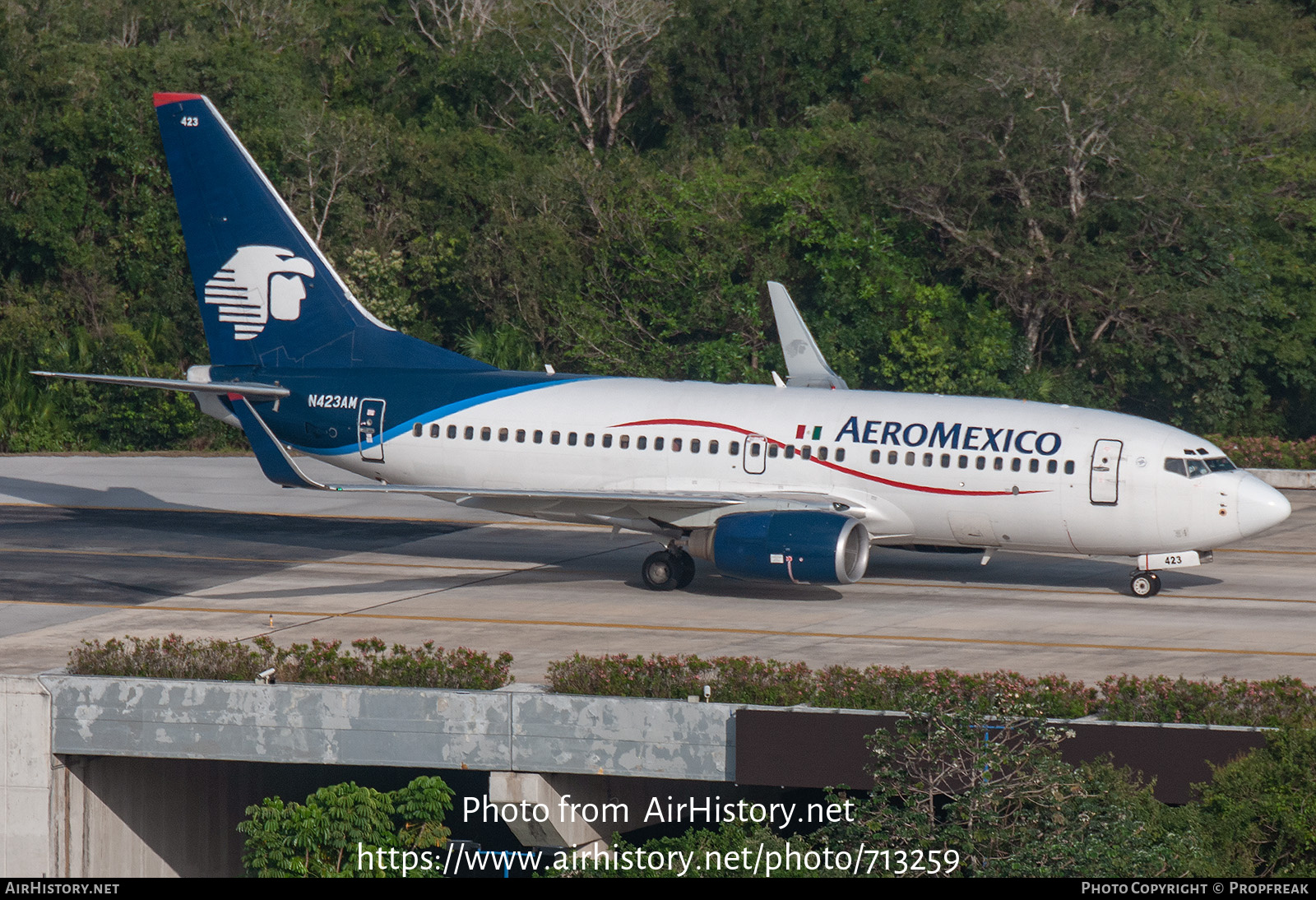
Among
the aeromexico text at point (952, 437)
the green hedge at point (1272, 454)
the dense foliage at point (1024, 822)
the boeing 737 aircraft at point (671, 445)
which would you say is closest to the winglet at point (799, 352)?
the boeing 737 aircraft at point (671, 445)

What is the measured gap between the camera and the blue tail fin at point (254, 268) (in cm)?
3538

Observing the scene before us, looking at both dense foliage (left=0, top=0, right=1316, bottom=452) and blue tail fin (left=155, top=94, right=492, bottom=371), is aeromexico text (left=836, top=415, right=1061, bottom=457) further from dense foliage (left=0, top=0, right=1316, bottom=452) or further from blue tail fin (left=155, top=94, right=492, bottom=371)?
dense foliage (left=0, top=0, right=1316, bottom=452)

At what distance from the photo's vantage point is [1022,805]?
62.6 ft

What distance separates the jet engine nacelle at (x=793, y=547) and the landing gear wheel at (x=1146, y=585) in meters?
5.68

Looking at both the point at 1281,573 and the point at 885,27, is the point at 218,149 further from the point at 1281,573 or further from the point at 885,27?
the point at 885,27

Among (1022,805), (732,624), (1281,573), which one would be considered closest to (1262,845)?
(1022,805)

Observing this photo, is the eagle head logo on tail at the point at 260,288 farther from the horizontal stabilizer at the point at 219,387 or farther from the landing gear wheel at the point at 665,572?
the landing gear wheel at the point at 665,572

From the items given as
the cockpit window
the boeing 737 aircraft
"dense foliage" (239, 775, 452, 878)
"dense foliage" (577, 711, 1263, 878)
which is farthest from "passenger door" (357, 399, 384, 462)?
the cockpit window

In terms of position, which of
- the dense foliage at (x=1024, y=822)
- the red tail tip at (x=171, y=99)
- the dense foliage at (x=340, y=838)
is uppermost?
the red tail tip at (x=171, y=99)

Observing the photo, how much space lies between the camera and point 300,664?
23.9m

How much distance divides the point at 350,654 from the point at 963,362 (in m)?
32.4

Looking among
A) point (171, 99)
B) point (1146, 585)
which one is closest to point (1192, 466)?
point (1146, 585)

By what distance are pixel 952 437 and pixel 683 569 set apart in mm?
6046

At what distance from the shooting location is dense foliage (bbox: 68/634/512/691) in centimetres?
2344
